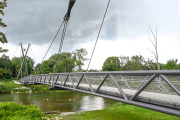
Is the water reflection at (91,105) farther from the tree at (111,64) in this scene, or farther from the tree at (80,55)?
the tree at (111,64)

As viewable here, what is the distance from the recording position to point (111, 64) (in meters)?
64.4

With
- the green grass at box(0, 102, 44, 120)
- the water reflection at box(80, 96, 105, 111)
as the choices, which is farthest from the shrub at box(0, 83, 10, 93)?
the green grass at box(0, 102, 44, 120)

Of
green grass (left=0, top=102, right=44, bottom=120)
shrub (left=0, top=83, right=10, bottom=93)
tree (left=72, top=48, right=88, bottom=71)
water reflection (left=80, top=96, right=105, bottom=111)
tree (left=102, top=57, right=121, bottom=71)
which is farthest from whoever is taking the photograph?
tree (left=102, top=57, right=121, bottom=71)

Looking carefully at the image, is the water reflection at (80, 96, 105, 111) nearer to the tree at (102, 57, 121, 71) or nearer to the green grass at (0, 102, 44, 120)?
the green grass at (0, 102, 44, 120)

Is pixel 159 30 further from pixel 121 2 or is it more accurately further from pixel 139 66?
pixel 139 66

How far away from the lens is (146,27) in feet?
77.3

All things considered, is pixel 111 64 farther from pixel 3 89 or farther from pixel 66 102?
pixel 66 102

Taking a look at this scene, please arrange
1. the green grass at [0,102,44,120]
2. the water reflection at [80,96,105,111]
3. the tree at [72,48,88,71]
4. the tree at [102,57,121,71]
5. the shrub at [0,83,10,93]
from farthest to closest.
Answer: the tree at [102,57,121,71] < the tree at [72,48,88,71] < the shrub at [0,83,10,93] < the water reflection at [80,96,105,111] < the green grass at [0,102,44,120]

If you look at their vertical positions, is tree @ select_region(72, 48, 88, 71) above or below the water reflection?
above

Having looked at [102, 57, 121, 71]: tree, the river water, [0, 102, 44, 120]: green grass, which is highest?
[102, 57, 121, 71]: tree

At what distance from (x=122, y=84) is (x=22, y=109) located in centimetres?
639

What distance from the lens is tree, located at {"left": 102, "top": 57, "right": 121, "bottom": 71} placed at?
6372 cm

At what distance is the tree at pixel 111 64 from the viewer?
63.7 metres

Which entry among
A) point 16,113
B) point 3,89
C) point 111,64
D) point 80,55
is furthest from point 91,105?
point 111,64
